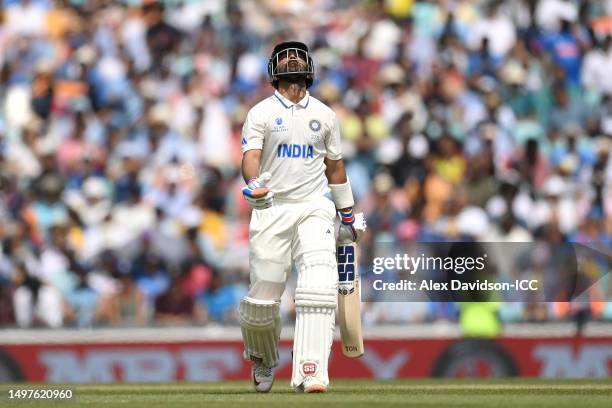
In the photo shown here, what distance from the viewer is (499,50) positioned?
16578mm

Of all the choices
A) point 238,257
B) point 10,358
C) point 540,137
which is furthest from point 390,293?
point 540,137

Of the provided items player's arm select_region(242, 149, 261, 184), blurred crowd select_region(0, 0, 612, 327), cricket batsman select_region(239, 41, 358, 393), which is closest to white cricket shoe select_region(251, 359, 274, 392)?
cricket batsman select_region(239, 41, 358, 393)

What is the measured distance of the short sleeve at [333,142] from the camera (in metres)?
8.62

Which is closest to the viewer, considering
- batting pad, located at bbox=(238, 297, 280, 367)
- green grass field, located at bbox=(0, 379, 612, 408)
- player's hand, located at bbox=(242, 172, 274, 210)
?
green grass field, located at bbox=(0, 379, 612, 408)

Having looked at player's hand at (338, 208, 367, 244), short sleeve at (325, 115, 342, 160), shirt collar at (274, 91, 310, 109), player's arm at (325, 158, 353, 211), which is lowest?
player's hand at (338, 208, 367, 244)

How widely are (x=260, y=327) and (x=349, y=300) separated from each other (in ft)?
2.04

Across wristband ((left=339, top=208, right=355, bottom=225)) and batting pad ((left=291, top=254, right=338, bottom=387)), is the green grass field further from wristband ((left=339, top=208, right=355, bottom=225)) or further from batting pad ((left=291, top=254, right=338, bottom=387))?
wristband ((left=339, top=208, right=355, bottom=225))

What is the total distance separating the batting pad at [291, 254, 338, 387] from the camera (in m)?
8.33

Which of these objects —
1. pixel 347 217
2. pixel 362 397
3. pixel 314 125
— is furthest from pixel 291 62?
pixel 362 397

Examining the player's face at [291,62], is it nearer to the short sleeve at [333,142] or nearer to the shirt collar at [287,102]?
the shirt collar at [287,102]

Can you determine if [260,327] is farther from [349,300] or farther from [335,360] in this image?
[335,360]

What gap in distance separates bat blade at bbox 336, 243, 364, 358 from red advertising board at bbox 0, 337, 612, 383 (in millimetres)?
3444

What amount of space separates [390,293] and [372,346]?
3.48ft

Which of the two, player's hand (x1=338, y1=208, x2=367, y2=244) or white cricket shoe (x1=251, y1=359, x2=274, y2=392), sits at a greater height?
player's hand (x1=338, y1=208, x2=367, y2=244)
